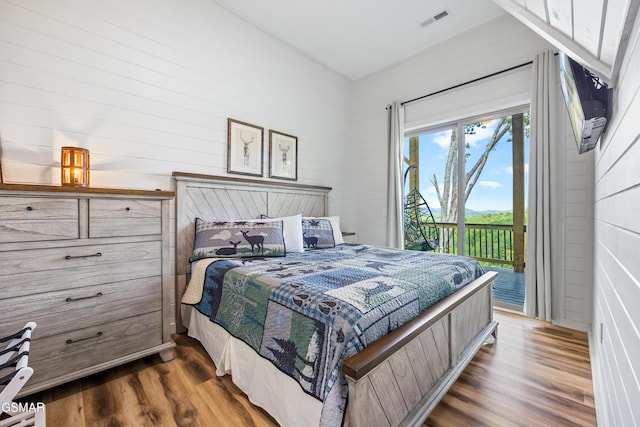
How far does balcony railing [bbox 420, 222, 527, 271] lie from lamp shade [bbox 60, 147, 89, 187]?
13.6ft

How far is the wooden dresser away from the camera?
140cm

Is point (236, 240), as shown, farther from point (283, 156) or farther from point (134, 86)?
point (134, 86)

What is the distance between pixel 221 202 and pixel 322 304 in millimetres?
1924

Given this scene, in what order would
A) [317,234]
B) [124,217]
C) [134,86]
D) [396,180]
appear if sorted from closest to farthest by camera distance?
[124,217]
[134,86]
[317,234]
[396,180]

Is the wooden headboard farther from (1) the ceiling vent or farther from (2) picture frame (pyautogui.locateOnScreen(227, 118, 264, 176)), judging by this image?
(1) the ceiling vent

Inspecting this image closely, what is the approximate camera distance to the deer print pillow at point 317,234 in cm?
285

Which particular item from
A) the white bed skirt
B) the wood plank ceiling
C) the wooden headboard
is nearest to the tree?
the wooden headboard

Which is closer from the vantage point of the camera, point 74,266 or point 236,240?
point 74,266

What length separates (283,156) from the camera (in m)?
3.36

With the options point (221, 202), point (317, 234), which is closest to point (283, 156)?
point (221, 202)

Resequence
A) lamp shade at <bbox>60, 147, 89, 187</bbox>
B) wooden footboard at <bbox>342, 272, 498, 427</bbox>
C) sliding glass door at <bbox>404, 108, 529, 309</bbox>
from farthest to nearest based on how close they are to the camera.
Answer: sliding glass door at <bbox>404, 108, 529, 309</bbox>
lamp shade at <bbox>60, 147, 89, 187</bbox>
wooden footboard at <bbox>342, 272, 498, 427</bbox>

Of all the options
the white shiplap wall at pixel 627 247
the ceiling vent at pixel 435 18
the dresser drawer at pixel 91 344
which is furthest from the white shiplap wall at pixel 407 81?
the dresser drawer at pixel 91 344

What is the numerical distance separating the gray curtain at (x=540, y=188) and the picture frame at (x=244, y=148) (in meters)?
2.84

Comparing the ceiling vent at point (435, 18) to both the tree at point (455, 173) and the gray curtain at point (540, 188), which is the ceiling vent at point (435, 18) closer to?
the gray curtain at point (540, 188)
